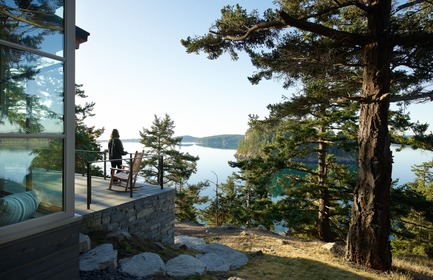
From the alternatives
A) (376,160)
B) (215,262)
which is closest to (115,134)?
(215,262)

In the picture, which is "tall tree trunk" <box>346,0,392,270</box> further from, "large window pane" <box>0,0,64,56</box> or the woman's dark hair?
the woman's dark hair

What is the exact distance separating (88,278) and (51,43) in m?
2.98

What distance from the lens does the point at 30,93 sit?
7.84ft

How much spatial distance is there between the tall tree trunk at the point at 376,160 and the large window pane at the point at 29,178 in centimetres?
574

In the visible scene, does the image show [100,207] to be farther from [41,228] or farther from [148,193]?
[41,228]

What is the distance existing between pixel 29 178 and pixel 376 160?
604 cm

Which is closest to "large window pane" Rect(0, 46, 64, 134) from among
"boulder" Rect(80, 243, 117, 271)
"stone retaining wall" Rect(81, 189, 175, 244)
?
"boulder" Rect(80, 243, 117, 271)

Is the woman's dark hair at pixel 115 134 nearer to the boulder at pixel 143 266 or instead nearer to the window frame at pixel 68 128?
the boulder at pixel 143 266

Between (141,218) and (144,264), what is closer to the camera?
(144,264)

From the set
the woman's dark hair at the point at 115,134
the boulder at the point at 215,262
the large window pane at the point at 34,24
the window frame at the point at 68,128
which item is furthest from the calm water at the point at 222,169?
the large window pane at the point at 34,24

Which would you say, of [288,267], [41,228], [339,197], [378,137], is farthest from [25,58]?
[339,197]

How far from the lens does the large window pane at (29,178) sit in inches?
87.4

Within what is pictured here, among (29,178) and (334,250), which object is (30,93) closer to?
(29,178)

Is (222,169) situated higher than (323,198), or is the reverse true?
(323,198)
